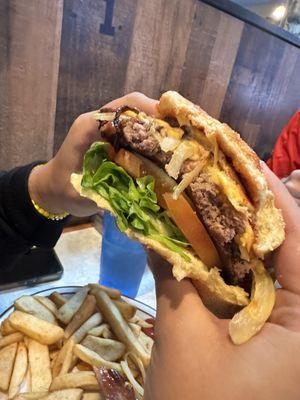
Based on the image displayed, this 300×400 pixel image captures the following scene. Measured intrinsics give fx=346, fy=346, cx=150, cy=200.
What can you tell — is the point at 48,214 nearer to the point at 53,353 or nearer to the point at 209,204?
the point at 53,353

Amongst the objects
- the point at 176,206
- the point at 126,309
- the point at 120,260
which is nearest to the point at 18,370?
the point at 126,309

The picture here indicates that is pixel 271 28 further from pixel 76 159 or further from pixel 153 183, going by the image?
pixel 153 183

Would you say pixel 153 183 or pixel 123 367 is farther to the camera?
pixel 123 367

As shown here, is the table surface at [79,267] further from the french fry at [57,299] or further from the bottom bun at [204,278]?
the bottom bun at [204,278]

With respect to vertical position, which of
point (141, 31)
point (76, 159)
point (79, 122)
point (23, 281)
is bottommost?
point (23, 281)

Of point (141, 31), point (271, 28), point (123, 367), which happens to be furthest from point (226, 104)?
point (123, 367)
